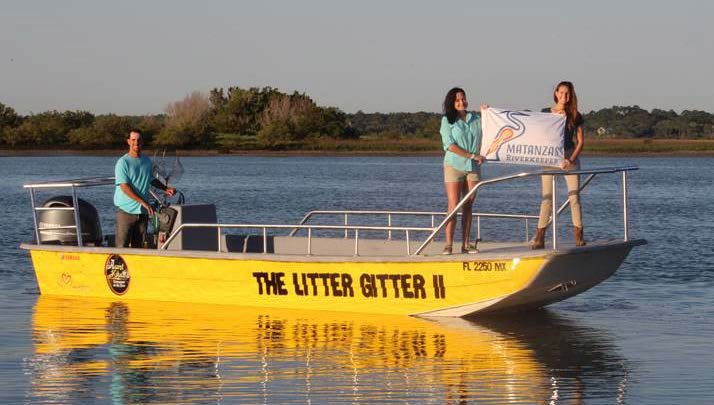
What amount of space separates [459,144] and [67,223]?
5.47m

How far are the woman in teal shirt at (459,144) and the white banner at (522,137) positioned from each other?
167 millimetres

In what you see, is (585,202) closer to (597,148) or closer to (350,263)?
(350,263)

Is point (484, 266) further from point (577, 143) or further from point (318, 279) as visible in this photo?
point (318, 279)

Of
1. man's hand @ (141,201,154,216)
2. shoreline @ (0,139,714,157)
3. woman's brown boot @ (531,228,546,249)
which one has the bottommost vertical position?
shoreline @ (0,139,714,157)

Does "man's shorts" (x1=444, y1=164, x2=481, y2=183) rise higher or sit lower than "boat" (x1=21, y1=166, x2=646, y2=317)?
higher

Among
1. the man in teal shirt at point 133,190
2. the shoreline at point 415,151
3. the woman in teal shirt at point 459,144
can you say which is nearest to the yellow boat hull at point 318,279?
the man in teal shirt at point 133,190

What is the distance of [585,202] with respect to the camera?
160ft

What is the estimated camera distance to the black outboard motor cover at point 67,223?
58.0 ft

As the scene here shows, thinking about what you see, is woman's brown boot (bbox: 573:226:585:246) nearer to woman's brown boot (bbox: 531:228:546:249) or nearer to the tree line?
woman's brown boot (bbox: 531:228:546:249)

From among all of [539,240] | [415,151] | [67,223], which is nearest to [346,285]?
[539,240]

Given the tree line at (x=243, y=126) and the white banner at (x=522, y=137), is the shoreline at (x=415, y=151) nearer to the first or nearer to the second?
the tree line at (x=243, y=126)

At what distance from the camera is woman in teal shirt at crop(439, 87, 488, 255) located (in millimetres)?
14938

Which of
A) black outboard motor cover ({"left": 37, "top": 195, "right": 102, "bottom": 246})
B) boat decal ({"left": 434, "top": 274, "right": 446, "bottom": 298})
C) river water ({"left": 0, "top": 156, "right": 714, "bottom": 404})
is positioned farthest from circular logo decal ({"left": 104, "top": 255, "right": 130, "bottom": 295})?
boat decal ({"left": 434, "top": 274, "right": 446, "bottom": 298})

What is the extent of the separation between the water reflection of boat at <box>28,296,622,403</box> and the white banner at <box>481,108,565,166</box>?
1868mm
